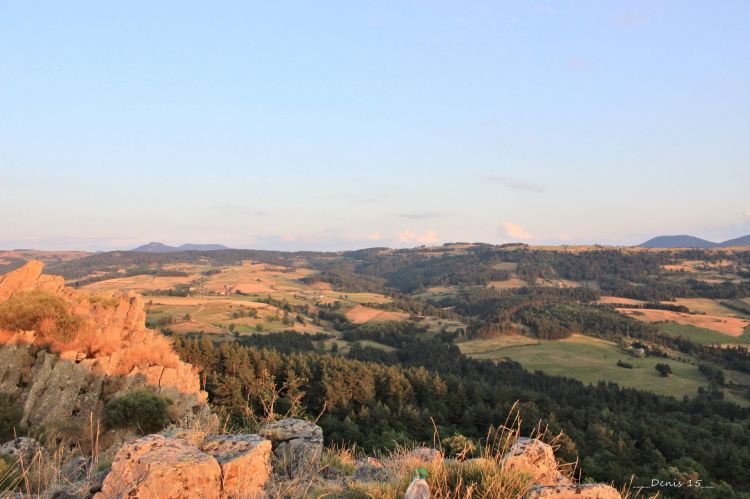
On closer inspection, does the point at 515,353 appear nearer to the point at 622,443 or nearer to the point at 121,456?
the point at 622,443

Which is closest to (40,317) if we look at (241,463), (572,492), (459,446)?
(459,446)

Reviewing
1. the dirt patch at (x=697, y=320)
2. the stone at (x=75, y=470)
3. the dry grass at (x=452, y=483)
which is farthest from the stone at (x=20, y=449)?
the dirt patch at (x=697, y=320)

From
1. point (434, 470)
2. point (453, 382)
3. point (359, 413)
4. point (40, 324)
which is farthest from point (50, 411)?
point (453, 382)

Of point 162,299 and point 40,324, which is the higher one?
point 40,324

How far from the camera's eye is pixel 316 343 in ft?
415

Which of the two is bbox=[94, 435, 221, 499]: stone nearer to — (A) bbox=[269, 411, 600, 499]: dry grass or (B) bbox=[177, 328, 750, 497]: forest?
(A) bbox=[269, 411, 600, 499]: dry grass

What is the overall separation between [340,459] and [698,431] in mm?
69388

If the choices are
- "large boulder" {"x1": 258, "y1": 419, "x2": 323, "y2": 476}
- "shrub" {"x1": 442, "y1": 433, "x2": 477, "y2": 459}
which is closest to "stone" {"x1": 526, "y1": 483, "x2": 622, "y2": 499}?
"shrub" {"x1": 442, "y1": 433, "x2": 477, "y2": 459}

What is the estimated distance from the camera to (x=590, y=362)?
117 meters

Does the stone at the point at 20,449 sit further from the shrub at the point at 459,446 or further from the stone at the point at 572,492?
the stone at the point at 572,492

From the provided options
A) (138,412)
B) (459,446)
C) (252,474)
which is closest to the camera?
(252,474)

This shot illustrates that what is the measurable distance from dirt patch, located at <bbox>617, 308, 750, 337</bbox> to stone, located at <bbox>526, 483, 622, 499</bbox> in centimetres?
18068

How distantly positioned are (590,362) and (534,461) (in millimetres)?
125998

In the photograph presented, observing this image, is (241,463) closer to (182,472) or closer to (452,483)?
(182,472)
